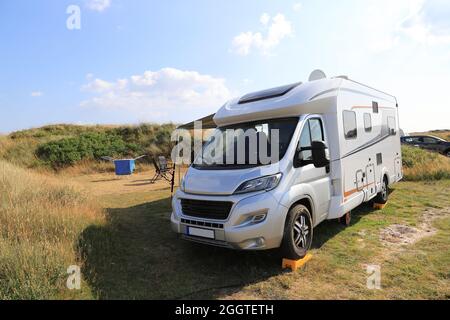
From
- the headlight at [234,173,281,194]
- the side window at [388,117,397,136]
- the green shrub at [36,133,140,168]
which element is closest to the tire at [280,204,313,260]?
the headlight at [234,173,281,194]

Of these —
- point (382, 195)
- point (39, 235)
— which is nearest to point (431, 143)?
point (382, 195)

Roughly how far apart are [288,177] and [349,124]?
7.83 ft

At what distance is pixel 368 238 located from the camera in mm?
6031

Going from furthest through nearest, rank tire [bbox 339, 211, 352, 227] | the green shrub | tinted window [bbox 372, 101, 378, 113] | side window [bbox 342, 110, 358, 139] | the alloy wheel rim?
the green shrub < tinted window [bbox 372, 101, 378, 113] < tire [bbox 339, 211, 352, 227] < side window [bbox 342, 110, 358, 139] < the alloy wheel rim

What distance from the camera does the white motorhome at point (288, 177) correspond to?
167 inches

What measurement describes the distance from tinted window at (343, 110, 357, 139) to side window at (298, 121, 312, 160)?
1174mm

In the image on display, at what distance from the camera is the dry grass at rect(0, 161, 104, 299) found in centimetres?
374

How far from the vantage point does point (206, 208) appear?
4523mm

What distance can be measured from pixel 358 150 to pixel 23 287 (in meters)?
5.93

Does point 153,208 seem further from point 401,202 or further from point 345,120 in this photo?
point 401,202

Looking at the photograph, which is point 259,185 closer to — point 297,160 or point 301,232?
point 297,160

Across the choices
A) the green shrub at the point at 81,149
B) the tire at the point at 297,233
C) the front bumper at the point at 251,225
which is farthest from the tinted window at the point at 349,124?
the green shrub at the point at 81,149

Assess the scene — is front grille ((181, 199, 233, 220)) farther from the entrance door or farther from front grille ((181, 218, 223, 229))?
the entrance door
